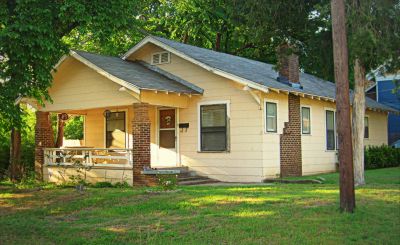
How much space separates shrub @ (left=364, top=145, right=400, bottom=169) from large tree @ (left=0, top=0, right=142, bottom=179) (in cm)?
1395

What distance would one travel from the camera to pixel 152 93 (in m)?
17.5

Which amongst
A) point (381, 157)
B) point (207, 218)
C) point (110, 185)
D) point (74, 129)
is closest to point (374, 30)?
Answer: point (207, 218)

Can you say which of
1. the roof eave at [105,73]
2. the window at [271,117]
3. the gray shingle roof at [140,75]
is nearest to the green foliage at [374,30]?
the window at [271,117]

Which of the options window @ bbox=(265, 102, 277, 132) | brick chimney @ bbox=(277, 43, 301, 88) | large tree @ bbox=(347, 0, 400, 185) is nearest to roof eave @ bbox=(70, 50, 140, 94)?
window @ bbox=(265, 102, 277, 132)

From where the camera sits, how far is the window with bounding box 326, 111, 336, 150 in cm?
2238

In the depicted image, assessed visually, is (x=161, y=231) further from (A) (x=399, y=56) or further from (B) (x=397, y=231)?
(A) (x=399, y=56)

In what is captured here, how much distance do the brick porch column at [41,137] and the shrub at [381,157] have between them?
552 inches

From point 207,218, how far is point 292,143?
33.0ft

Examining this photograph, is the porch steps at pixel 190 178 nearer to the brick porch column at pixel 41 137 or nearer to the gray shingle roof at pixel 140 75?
the gray shingle roof at pixel 140 75

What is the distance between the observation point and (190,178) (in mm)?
18219

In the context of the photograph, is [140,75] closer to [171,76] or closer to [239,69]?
[171,76]

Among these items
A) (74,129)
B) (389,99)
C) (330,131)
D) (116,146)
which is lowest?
(116,146)

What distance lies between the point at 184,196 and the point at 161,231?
11.6 ft

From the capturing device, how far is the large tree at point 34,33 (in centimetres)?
1380
